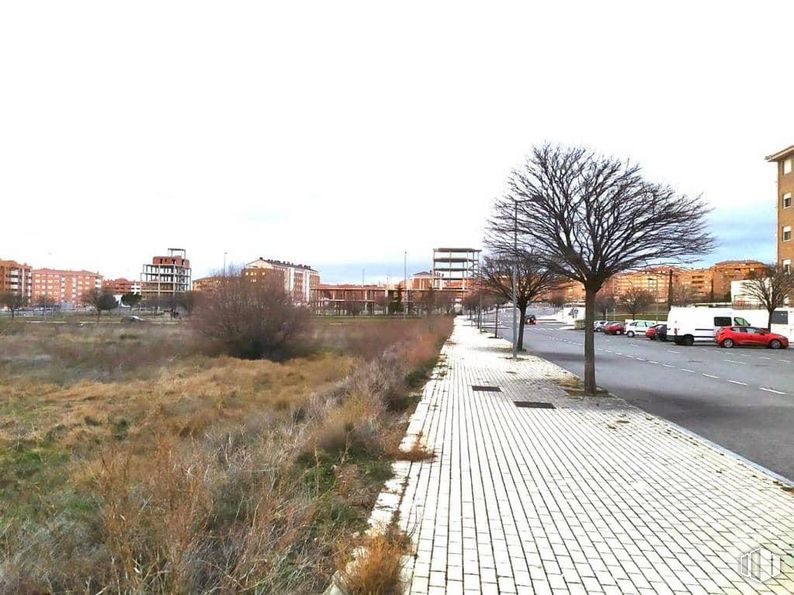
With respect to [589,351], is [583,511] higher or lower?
lower

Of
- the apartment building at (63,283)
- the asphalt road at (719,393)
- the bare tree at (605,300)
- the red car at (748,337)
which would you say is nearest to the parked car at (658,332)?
the red car at (748,337)

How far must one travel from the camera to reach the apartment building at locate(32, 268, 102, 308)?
16438 centimetres

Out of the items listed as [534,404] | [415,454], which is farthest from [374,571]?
[534,404]

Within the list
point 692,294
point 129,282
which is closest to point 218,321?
point 692,294

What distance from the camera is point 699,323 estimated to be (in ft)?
114

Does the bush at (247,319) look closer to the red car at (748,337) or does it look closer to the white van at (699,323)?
the white van at (699,323)

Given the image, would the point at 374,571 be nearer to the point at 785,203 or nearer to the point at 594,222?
the point at 594,222

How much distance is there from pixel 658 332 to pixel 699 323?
451cm

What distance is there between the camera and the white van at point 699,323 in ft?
114

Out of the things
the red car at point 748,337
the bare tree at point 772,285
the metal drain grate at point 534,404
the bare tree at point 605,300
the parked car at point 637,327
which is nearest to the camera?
the metal drain grate at point 534,404

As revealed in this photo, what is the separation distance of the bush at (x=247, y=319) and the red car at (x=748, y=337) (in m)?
24.7

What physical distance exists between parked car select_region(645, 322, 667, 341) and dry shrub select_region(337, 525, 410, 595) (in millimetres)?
38535

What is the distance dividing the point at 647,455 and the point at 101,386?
56.4 feet

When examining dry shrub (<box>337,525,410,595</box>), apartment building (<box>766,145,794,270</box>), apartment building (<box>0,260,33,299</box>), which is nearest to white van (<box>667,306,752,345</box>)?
apartment building (<box>766,145,794,270</box>)
